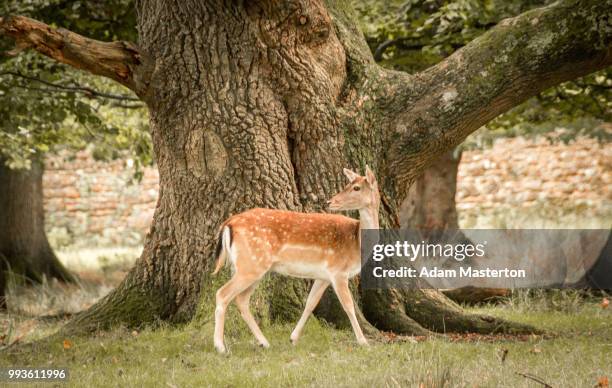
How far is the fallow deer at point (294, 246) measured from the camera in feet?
19.2

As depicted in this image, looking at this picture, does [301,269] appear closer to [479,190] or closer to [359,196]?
[359,196]

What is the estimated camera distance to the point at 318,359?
231 inches

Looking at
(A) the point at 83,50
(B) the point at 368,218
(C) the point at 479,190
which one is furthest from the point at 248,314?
(C) the point at 479,190

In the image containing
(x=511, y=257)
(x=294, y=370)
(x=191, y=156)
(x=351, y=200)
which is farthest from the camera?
(x=511, y=257)

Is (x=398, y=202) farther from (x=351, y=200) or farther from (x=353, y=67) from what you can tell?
(x=351, y=200)

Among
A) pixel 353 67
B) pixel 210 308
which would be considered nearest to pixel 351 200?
pixel 210 308

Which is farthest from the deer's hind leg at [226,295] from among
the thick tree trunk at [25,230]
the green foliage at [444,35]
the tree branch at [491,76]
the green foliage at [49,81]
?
the thick tree trunk at [25,230]

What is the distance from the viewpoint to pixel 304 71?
7.25 meters

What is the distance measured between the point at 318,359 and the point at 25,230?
8.88 metres

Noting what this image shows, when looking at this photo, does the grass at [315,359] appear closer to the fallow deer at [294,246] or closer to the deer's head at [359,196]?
the fallow deer at [294,246]

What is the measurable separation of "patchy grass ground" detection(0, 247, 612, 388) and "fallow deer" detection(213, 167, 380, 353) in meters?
0.26

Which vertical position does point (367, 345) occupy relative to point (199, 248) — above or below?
below

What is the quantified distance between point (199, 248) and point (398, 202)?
172 centimetres

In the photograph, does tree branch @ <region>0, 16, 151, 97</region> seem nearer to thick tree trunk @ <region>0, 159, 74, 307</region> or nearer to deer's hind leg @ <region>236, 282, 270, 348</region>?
deer's hind leg @ <region>236, 282, 270, 348</region>
